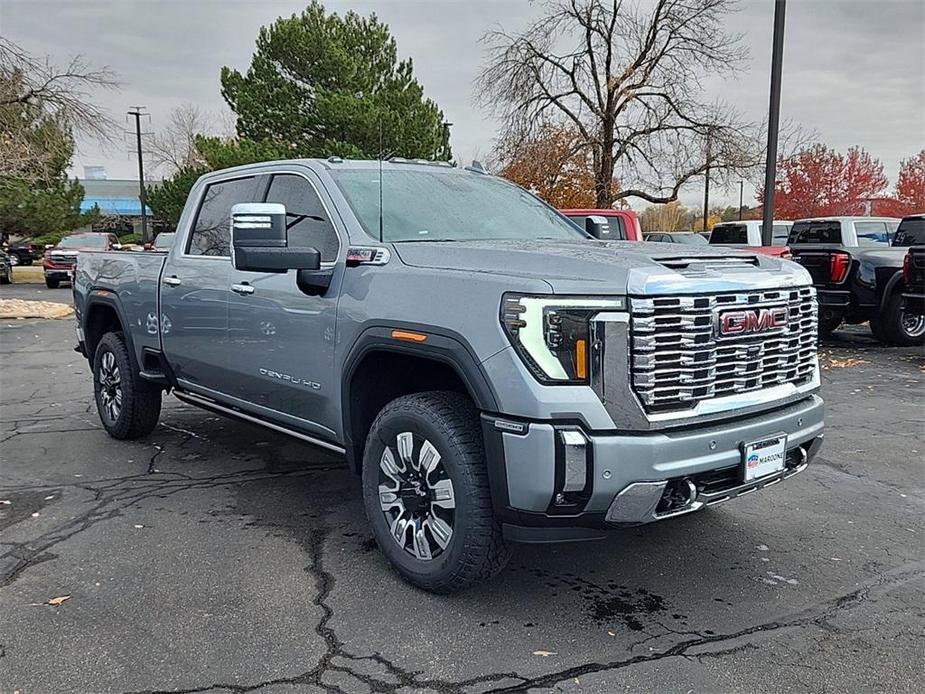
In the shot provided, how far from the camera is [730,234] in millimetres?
18156

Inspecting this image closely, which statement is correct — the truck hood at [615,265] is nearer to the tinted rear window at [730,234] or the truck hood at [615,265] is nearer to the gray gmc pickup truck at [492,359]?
the gray gmc pickup truck at [492,359]

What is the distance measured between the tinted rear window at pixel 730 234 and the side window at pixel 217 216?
14027mm

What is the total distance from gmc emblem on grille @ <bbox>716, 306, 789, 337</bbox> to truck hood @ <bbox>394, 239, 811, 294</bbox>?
0.34ft

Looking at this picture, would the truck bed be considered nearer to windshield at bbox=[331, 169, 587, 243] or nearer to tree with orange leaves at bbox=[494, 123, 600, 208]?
windshield at bbox=[331, 169, 587, 243]

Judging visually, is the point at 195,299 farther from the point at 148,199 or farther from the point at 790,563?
the point at 148,199

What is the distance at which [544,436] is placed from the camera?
3.02 meters

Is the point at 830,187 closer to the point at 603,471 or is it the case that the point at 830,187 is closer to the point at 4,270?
the point at 4,270

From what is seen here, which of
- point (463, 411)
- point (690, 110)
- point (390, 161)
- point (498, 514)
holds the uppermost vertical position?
point (690, 110)

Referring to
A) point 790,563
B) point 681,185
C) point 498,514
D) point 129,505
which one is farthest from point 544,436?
point 681,185

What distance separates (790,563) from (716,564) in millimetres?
371

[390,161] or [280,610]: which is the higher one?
[390,161]

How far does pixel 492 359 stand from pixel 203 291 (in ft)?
8.74

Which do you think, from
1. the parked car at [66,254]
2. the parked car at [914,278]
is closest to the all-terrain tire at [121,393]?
the parked car at [914,278]

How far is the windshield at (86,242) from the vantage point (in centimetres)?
2491
